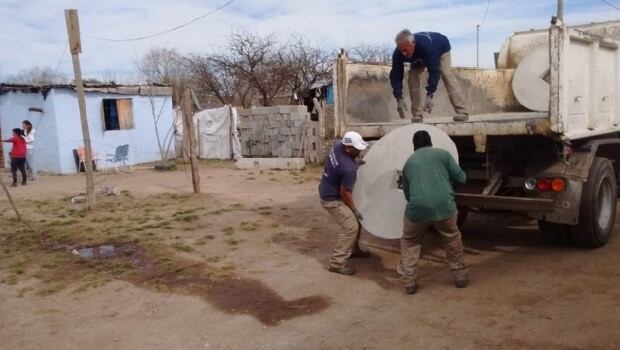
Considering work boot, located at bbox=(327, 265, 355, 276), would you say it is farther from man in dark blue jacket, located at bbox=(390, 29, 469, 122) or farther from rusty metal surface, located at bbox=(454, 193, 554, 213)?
man in dark blue jacket, located at bbox=(390, 29, 469, 122)

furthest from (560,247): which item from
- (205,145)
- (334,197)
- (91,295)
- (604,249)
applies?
(205,145)

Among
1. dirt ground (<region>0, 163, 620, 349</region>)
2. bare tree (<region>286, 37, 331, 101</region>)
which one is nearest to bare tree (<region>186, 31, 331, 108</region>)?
bare tree (<region>286, 37, 331, 101</region>)

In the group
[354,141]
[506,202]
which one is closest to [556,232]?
[506,202]

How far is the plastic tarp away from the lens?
19.7m

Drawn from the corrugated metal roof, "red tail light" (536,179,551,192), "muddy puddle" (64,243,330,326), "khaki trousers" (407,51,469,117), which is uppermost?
the corrugated metal roof

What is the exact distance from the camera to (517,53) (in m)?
8.63

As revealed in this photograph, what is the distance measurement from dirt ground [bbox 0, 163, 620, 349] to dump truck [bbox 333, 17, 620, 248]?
0.53 meters

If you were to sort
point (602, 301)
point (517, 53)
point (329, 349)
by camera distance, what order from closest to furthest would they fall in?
point (329, 349)
point (602, 301)
point (517, 53)

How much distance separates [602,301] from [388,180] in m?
2.10

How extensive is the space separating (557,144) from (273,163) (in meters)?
11.2

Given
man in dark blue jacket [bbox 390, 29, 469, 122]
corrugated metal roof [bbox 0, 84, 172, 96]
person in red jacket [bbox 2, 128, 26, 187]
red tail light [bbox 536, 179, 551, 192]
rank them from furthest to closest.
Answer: corrugated metal roof [bbox 0, 84, 172, 96] < person in red jacket [bbox 2, 128, 26, 187] < man in dark blue jacket [bbox 390, 29, 469, 122] < red tail light [bbox 536, 179, 551, 192]

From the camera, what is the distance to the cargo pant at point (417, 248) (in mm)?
4891

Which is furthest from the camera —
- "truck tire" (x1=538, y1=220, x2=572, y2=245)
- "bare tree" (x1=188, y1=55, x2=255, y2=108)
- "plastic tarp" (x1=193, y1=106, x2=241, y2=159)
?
"bare tree" (x1=188, y1=55, x2=255, y2=108)

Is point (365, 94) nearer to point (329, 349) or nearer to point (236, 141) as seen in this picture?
point (329, 349)
